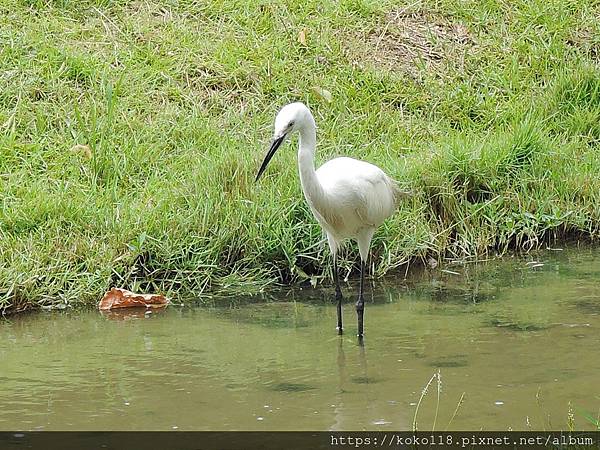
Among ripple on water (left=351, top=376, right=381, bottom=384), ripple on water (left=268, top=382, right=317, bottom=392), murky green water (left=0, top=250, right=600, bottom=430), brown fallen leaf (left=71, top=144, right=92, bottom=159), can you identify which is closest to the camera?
murky green water (left=0, top=250, right=600, bottom=430)

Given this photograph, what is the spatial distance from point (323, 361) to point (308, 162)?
3.63ft

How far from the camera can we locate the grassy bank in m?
7.63

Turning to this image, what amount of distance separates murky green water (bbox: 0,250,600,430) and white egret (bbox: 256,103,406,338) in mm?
479

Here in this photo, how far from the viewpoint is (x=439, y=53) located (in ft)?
35.2

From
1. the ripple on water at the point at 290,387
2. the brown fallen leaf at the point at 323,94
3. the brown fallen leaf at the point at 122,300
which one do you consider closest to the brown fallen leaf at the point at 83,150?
the brown fallen leaf at the point at 122,300

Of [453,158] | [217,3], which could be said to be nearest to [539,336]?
[453,158]

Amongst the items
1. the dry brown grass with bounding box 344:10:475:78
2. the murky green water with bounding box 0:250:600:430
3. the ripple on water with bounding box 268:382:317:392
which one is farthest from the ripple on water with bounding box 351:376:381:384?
the dry brown grass with bounding box 344:10:475:78

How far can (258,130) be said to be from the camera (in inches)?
367

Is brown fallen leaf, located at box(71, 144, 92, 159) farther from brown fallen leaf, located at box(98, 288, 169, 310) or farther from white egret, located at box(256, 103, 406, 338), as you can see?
white egret, located at box(256, 103, 406, 338)

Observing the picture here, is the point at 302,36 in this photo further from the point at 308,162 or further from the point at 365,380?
the point at 365,380

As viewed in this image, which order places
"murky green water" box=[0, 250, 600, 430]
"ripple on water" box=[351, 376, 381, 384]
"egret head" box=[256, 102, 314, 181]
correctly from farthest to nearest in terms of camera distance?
1. "egret head" box=[256, 102, 314, 181]
2. "ripple on water" box=[351, 376, 381, 384]
3. "murky green water" box=[0, 250, 600, 430]

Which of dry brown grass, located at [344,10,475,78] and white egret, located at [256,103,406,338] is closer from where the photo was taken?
white egret, located at [256,103,406,338]

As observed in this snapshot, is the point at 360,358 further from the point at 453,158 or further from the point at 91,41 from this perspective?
the point at 91,41

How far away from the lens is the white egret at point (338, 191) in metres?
6.37
